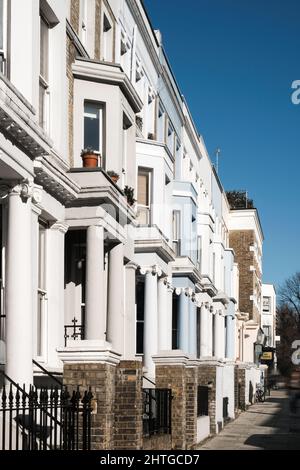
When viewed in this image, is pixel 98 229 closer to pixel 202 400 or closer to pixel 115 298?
pixel 115 298

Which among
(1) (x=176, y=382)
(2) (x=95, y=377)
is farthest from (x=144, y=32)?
(2) (x=95, y=377)

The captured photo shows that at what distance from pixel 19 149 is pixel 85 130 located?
5937mm

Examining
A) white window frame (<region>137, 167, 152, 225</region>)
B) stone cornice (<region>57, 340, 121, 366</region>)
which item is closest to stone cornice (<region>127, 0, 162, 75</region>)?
white window frame (<region>137, 167, 152, 225</region>)

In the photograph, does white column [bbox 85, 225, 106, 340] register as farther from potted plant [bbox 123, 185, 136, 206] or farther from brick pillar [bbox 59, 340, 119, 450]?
brick pillar [bbox 59, 340, 119, 450]

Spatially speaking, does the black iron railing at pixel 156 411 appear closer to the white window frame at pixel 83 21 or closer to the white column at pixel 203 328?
A: the white window frame at pixel 83 21

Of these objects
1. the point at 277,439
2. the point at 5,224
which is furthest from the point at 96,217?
the point at 277,439

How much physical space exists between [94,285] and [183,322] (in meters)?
13.2

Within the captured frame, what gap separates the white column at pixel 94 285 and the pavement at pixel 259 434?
6.12 m

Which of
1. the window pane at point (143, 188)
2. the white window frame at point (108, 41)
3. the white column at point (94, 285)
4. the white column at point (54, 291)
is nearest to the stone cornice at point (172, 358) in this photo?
the white column at point (94, 285)

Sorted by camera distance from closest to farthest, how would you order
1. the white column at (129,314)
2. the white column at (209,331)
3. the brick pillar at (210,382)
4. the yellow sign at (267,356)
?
1. the white column at (129,314)
2. the brick pillar at (210,382)
3. the white column at (209,331)
4. the yellow sign at (267,356)

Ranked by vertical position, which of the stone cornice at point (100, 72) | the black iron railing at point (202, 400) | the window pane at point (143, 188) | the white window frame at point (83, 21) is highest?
the white window frame at point (83, 21)

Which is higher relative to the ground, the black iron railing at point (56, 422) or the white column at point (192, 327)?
the white column at point (192, 327)

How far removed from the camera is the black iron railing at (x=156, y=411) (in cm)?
1844

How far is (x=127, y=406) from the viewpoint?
15289 mm
